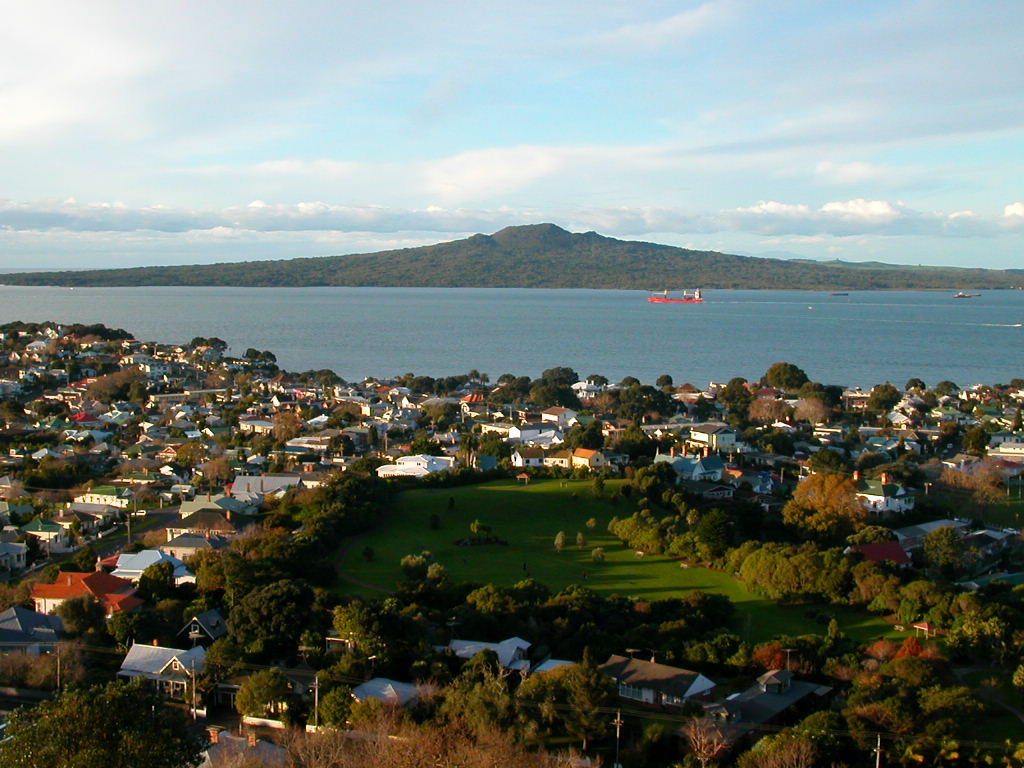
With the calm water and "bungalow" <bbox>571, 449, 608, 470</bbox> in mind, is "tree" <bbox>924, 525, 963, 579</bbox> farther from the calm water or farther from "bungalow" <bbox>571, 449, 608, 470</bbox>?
the calm water

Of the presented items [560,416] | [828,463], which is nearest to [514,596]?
[828,463]

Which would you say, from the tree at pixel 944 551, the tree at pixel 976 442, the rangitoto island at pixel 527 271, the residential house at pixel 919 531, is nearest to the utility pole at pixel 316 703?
the tree at pixel 944 551

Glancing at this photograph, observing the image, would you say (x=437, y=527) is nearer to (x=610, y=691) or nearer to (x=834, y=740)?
(x=610, y=691)

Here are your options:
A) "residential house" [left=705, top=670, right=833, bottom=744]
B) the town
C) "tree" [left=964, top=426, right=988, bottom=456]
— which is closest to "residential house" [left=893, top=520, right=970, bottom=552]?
the town

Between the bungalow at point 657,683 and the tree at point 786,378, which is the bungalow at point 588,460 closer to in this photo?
the bungalow at point 657,683

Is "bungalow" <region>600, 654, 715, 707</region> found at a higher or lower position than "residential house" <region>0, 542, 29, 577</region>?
higher

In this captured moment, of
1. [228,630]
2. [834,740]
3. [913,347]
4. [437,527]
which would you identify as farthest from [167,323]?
[834,740]
